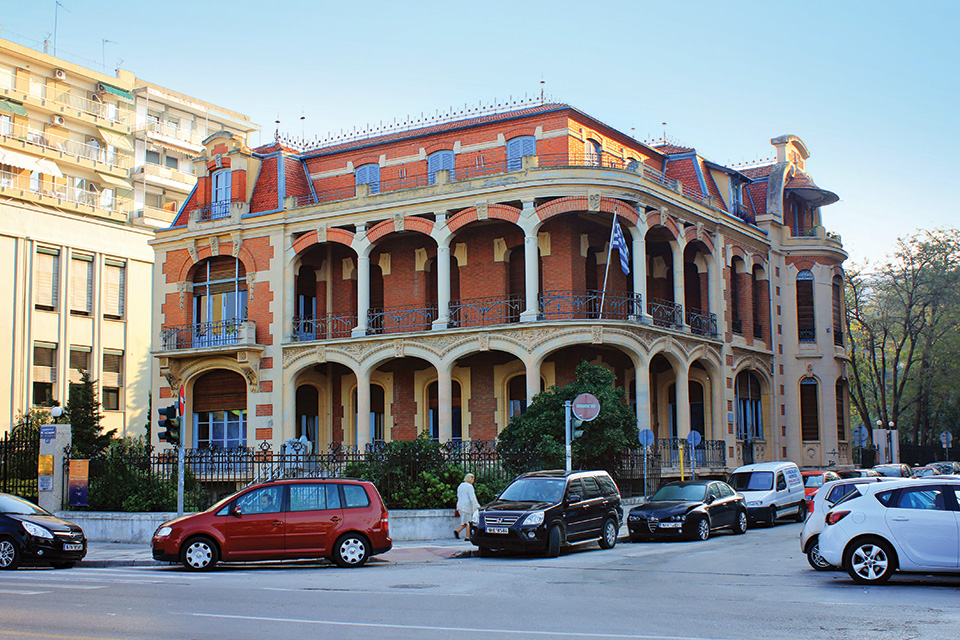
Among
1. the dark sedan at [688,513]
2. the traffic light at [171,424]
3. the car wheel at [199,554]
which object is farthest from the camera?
the dark sedan at [688,513]

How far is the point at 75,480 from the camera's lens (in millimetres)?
23016

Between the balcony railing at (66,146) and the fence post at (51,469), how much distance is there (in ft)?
111

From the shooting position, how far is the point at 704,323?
35188mm

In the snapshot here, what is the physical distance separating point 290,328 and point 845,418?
77.1 feet

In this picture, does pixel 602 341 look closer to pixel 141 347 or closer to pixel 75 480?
pixel 75 480

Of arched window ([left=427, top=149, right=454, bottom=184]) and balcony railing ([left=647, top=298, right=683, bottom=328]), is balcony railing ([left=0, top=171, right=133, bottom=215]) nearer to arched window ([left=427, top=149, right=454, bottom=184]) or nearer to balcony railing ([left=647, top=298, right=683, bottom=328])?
arched window ([left=427, top=149, right=454, bottom=184])

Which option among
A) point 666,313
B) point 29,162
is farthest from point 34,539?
point 29,162

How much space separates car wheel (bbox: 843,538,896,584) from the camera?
1323 centimetres

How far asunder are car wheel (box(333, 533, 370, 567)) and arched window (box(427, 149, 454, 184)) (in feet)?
61.8

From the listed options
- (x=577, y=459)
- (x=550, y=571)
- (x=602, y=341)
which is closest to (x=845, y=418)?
(x=602, y=341)

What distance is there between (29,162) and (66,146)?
447 centimetres

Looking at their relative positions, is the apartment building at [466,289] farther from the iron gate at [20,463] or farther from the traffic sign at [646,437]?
the iron gate at [20,463]

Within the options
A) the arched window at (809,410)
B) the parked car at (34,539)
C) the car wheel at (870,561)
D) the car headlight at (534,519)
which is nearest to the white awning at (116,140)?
the arched window at (809,410)

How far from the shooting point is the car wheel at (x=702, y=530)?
2212 centimetres
